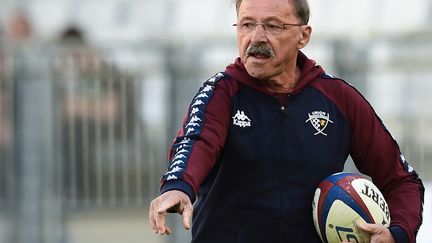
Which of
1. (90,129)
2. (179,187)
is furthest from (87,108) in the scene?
(179,187)

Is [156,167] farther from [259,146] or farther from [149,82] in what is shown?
[259,146]

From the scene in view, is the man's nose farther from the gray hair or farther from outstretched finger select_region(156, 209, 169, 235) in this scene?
outstretched finger select_region(156, 209, 169, 235)

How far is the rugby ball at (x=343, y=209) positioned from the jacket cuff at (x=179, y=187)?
2.11 ft

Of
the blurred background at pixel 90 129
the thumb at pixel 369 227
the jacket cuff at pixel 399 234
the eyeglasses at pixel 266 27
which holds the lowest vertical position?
the blurred background at pixel 90 129

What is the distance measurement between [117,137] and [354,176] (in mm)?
5538

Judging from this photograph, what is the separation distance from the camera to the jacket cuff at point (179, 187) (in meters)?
5.02

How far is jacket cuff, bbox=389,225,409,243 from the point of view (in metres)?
5.47

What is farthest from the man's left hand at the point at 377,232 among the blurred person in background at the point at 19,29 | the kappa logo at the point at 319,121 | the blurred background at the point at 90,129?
the blurred person in background at the point at 19,29

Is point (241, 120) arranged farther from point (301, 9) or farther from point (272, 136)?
point (301, 9)

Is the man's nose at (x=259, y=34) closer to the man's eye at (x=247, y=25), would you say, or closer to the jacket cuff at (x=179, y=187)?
the man's eye at (x=247, y=25)

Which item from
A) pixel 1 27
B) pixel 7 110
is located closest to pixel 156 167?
pixel 7 110

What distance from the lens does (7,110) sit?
10.9 meters

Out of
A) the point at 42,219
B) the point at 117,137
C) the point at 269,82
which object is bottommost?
the point at 42,219

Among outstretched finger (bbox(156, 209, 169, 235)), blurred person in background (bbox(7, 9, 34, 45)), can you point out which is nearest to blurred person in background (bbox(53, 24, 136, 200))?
blurred person in background (bbox(7, 9, 34, 45))
